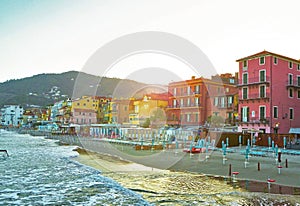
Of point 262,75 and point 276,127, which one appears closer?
point 276,127

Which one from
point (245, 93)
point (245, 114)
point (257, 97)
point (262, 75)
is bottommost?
point (245, 114)

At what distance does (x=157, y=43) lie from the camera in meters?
33.1

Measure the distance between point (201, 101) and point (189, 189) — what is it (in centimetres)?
4112

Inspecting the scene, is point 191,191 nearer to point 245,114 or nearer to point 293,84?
point 245,114

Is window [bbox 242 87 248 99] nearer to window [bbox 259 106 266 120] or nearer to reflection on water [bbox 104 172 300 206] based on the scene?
window [bbox 259 106 266 120]

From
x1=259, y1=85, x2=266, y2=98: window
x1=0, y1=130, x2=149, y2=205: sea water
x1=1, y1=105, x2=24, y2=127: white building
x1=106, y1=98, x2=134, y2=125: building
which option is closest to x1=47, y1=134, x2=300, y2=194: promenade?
x1=0, y1=130, x2=149, y2=205: sea water

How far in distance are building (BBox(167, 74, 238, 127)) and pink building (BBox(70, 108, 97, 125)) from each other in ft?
144

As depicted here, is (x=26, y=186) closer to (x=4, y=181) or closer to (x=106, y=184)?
(x=4, y=181)

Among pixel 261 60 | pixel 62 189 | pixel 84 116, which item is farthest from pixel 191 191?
pixel 84 116

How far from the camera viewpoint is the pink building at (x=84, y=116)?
9588cm

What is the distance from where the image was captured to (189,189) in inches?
528

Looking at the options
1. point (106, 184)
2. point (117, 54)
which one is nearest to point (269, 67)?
point (117, 54)

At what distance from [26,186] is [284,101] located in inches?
1303

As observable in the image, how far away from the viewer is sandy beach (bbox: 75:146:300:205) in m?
11.4
